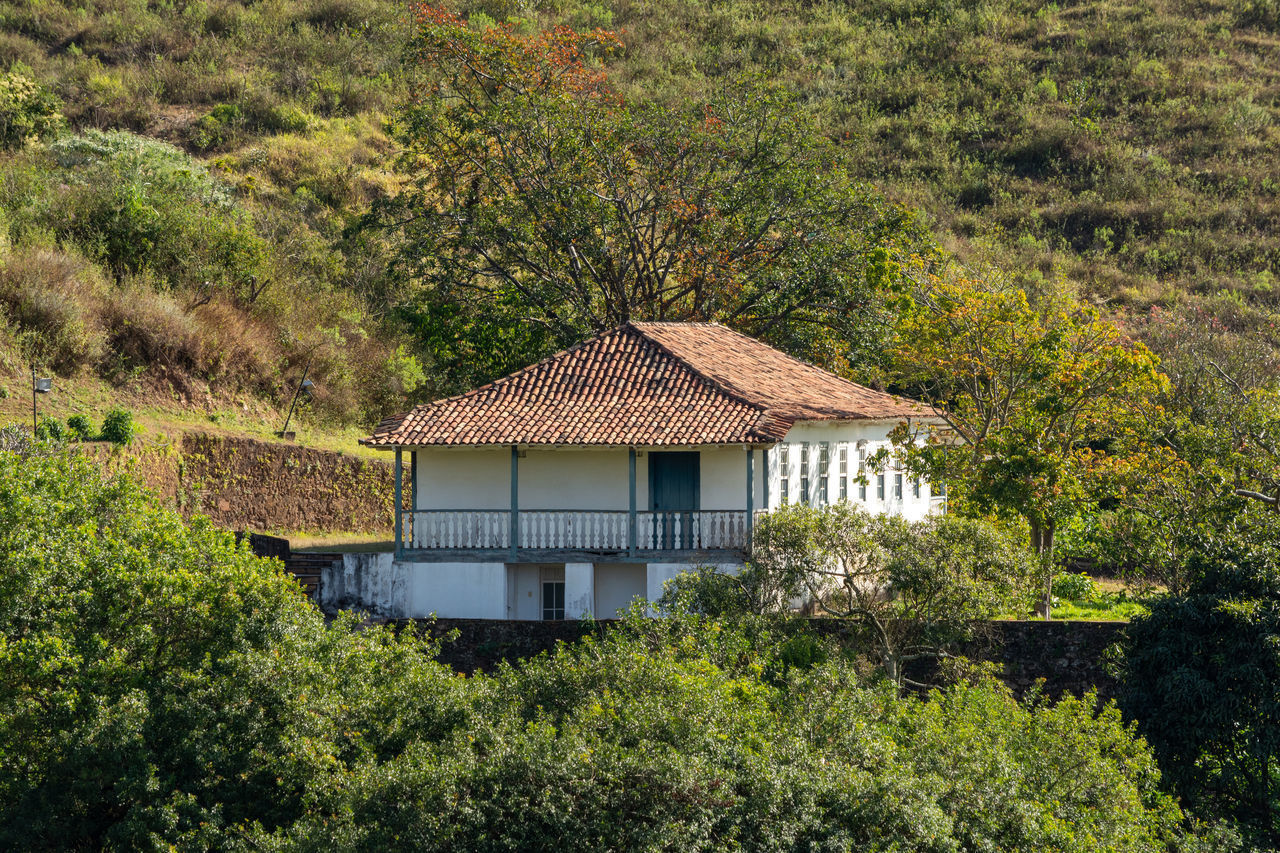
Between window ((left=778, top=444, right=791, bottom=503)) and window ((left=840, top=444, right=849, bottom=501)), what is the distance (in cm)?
184

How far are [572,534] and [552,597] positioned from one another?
5.39 feet

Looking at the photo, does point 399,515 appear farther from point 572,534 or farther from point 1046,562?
point 1046,562

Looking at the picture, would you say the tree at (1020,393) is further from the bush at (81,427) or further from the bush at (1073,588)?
the bush at (81,427)

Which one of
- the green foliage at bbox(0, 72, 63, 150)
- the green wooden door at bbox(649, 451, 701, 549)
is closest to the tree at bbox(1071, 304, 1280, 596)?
the green wooden door at bbox(649, 451, 701, 549)

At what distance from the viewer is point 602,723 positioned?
1345cm

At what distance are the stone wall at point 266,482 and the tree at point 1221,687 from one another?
62.8 ft

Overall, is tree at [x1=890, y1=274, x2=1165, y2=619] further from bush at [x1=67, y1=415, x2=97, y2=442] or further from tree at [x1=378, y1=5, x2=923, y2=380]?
bush at [x1=67, y1=415, x2=97, y2=442]

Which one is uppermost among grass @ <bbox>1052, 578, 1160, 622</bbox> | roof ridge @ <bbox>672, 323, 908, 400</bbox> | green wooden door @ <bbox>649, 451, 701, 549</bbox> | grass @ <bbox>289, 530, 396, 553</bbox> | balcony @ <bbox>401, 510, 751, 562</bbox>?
roof ridge @ <bbox>672, 323, 908, 400</bbox>

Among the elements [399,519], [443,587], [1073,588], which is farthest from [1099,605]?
[399,519]

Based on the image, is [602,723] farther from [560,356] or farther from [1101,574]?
[1101,574]

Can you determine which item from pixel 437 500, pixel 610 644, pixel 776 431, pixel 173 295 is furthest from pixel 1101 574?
pixel 173 295

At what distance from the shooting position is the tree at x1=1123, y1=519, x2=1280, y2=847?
15492 millimetres

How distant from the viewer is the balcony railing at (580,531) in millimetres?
21797

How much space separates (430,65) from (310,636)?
1823 centimetres
